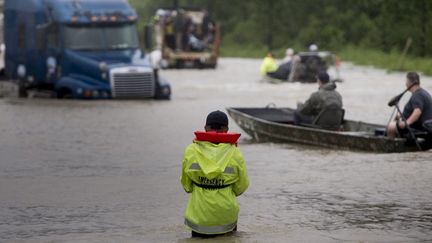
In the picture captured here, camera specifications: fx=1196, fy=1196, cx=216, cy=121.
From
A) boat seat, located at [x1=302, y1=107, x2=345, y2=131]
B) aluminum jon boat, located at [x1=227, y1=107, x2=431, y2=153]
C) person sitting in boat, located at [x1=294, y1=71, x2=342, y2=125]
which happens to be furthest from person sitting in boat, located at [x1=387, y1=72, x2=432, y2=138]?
boat seat, located at [x1=302, y1=107, x2=345, y2=131]

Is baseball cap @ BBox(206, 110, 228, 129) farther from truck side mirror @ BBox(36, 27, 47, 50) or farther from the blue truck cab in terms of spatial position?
truck side mirror @ BBox(36, 27, 47, 50)

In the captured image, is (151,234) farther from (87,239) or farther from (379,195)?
(379,195)

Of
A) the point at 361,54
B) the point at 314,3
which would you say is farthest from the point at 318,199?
the point at 314,3

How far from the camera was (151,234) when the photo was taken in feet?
39.2

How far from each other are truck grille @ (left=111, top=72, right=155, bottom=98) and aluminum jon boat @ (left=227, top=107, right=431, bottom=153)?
7.44m

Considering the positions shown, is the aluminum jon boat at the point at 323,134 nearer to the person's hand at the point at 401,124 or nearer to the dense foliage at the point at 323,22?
the person's hand at the point at 401,124

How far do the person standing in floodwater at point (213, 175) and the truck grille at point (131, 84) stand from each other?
20.8 meters

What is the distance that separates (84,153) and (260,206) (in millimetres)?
7201

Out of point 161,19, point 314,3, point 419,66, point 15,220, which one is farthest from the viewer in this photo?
point 314,3

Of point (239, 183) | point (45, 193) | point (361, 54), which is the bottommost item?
point (361, 54)

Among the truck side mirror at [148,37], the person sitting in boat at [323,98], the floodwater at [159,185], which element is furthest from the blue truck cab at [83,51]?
the person sitting in boat at [323,98]

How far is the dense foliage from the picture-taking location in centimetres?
6115

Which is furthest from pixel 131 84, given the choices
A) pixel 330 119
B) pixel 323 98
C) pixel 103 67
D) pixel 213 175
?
pixel 213 175

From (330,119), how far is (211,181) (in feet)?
35.0
